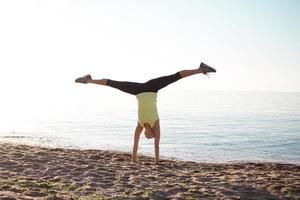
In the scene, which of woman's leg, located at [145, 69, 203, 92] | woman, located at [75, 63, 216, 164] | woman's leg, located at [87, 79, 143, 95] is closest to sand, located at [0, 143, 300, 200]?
woman, located at [75, 63, 216, 164]

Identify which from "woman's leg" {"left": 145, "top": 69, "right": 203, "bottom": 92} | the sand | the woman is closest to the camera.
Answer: the sand

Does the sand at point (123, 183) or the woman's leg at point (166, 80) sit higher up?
the woman's leg at point (166, 80)

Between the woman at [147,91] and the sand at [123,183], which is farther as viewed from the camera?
the woman at [147,91]

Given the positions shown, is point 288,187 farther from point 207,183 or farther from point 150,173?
point 150,173

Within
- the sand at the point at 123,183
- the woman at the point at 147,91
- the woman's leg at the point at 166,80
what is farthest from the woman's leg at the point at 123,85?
the sand at the point at 123,183

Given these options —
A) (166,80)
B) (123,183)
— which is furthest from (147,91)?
(123,183)

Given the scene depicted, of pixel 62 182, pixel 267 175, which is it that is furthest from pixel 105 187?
pixel 267 175

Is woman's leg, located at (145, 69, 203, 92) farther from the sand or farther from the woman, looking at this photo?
the sand

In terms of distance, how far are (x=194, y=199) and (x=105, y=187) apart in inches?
74.5

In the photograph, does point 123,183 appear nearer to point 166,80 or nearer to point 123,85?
point 123,85

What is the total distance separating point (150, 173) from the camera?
9.45 meters

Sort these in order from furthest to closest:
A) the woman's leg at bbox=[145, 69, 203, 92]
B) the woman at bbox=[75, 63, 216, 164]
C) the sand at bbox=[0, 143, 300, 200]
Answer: the woman at bbox=[75, 63, 216, 164]
the woman's leg at bbox=[145, 69, 203, 92]
the sand at bbox=[0, 143, 300, 200]

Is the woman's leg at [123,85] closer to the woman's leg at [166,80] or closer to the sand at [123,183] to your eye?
the woman's leg at [166,80]

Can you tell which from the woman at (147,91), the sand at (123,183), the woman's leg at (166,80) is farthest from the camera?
the woman at (147,91)
